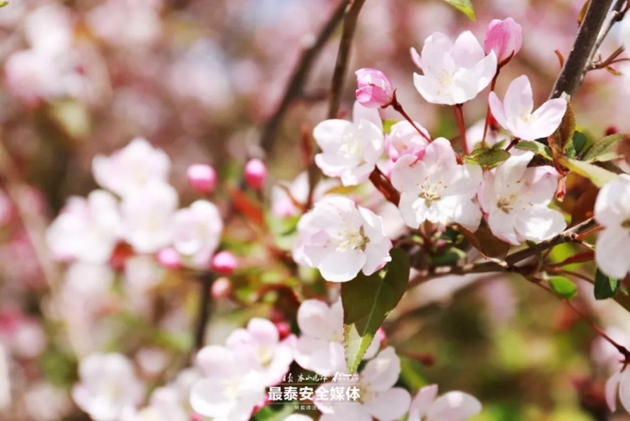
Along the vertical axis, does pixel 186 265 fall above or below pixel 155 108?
above

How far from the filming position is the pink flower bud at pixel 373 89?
65 cm

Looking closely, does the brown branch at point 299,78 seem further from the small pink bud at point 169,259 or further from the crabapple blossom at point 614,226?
the crabapple blossom at point 614,226

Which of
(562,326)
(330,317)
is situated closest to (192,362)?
(330,317)

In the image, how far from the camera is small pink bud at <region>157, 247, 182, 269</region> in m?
1.06

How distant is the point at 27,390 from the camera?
1849 millimetres

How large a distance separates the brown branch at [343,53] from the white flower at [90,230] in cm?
52

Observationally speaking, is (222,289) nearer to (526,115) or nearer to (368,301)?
(368,301)

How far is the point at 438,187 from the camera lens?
0.63 m

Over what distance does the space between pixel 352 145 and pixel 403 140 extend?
2.8 inches

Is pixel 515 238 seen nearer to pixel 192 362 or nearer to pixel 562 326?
pixel 192 362

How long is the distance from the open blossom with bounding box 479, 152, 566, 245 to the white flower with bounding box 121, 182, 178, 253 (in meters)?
0.60

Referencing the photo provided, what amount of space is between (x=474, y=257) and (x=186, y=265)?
58 cm

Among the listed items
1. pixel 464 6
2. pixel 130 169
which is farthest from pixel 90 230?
pixel 464 6

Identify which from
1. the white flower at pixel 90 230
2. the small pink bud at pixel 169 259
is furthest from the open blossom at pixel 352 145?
the white flower at pixel 90 230
